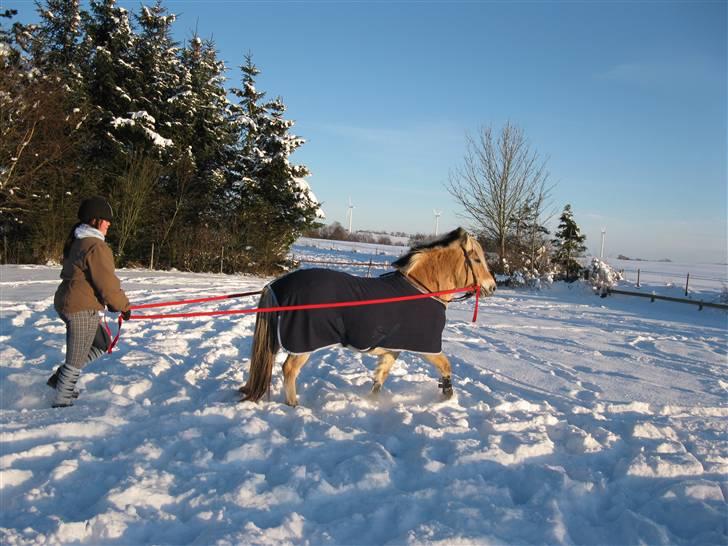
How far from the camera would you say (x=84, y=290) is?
374 cm

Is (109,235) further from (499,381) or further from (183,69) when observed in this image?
(499,381)

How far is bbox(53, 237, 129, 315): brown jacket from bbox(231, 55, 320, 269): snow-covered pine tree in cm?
1792

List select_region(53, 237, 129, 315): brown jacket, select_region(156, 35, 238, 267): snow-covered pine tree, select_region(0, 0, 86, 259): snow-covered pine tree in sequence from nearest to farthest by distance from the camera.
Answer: select_region(53, 237, 129, 315): brown jacket
select_region(0, 0, 86, 259): snow-covered pine tree
select_region(156, 35, 238, 267): snow-covered pine tree

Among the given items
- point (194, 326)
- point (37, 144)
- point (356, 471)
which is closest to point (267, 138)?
point (37, 144)

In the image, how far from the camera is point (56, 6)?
2055 cm

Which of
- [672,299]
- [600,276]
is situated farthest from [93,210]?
[600,276]

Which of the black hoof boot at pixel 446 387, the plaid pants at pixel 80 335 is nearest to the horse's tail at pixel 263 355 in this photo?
the plaid pants at pixel 80 335

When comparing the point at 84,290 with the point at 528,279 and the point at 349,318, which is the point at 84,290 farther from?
the point at 528,279

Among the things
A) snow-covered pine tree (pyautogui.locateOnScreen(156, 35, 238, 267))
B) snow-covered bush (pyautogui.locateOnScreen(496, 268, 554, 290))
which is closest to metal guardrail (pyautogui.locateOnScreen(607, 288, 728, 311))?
snow-covered bush (pyautogui.locateOnScreen(496, 268, 554, 290))

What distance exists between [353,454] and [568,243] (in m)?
26.0

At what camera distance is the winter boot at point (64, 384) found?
3.82 meters

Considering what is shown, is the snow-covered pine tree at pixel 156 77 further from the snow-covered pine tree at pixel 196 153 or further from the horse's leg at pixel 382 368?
the horse's leg at pixel 382 368

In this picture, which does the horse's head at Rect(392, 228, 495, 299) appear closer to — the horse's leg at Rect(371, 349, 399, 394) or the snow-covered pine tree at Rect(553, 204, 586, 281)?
the horse's leg at Rect(371, 349, 399, 394)

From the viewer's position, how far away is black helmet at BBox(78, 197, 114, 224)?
3762 mm
